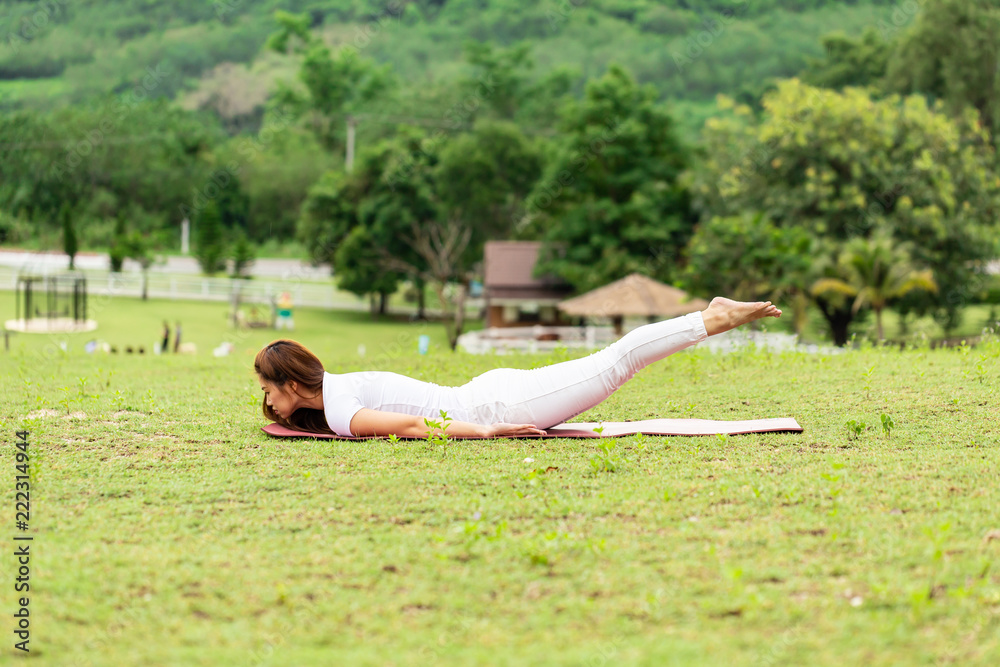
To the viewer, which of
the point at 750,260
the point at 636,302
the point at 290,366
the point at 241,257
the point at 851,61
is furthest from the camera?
the point at 851,61

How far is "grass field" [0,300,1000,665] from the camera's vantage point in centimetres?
255

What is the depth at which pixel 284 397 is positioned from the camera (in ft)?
15.8

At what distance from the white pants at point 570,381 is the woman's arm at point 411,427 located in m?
0.10

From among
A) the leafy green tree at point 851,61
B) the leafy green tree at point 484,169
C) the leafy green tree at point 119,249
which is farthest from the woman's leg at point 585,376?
the leafy green tree at point 851,61

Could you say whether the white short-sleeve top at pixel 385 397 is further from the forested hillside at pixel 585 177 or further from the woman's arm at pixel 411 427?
the forested hillside at pixel 585 177

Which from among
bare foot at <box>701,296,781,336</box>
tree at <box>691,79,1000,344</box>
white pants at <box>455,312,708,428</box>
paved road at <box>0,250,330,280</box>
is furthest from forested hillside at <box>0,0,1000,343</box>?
white pants at <box>455,312,708,428</box>

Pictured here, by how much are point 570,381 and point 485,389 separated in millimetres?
469

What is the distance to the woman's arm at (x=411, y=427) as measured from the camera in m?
4.73

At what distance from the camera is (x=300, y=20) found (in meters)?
69.4

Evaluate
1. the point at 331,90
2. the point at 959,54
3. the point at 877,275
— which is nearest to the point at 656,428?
the point at 877,275

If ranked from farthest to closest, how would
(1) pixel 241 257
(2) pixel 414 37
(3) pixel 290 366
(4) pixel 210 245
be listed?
(2) pixel 414 37 → (4) pixel 210 245 → (1) pixel 241 257 → (3) pixel 290 366

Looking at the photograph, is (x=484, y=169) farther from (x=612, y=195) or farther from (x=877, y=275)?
(x=877, y=275)

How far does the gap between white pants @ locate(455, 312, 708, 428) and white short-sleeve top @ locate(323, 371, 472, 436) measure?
93 mm

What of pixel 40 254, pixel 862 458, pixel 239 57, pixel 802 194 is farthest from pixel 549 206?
pixel 239 57
